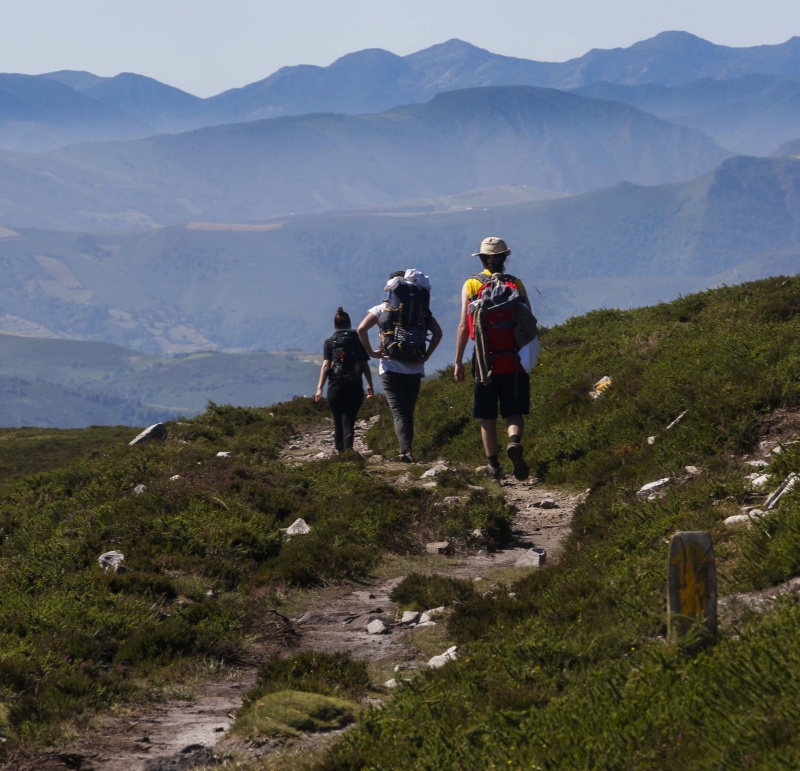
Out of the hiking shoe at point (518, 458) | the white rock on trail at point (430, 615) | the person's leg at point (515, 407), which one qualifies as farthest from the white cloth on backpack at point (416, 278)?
the white rock on trail at point (430, 615)

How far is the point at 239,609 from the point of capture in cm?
888

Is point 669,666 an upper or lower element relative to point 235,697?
upper

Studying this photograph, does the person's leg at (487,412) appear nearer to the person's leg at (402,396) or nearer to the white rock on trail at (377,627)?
the person's leg at (402,396)

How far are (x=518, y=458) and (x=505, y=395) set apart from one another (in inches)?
31.5

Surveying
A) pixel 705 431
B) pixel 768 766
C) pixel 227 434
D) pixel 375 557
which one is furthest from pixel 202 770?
pixel 227 434

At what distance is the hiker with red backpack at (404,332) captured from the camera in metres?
15.7

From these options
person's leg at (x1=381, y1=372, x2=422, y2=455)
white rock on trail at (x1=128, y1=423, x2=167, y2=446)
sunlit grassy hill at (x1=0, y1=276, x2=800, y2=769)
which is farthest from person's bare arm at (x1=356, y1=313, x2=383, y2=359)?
white rock on trail at (x1=128, y1=423, x2=167, y2=446)

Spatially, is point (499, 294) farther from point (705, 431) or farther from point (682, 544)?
point (682, 544)

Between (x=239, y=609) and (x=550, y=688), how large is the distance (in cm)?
398

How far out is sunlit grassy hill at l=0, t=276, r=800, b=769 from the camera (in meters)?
4.74

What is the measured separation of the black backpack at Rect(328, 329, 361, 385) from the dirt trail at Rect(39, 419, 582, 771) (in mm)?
4230

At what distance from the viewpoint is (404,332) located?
15742 mm

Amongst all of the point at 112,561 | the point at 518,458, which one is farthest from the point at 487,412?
the point at 112,561

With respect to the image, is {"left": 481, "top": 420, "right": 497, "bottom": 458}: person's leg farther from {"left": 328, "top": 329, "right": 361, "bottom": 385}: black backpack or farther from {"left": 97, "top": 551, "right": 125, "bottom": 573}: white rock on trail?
{"left": 97, "top": 551, "right": 125, "bottom": 573}: white rock on trail
